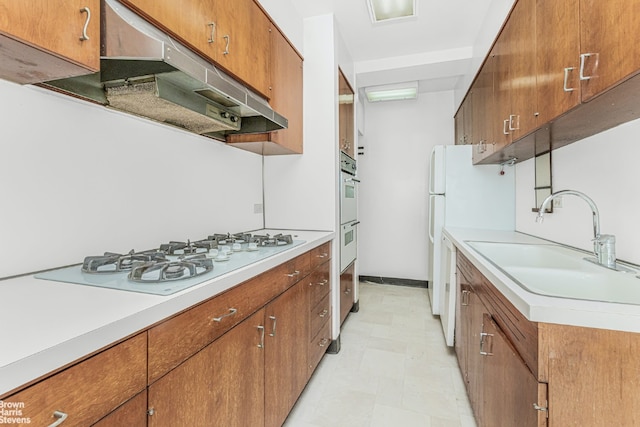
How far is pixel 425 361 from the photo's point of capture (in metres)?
2.22

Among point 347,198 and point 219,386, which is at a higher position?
point 347,198

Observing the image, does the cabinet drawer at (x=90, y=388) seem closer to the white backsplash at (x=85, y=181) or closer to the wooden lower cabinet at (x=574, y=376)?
the white backsplash at (x=85, y=181)

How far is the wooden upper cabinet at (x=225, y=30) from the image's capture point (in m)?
1.15

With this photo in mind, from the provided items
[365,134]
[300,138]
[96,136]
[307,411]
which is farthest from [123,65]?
[365,134]

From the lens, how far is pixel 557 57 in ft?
3.85

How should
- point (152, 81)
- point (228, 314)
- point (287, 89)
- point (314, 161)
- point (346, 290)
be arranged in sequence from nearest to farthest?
point (228, 314) → point (152, 81) → point (287, 89) → point (314, 161) → point (346, 290)

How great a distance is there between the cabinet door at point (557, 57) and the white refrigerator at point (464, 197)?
55.7 inches

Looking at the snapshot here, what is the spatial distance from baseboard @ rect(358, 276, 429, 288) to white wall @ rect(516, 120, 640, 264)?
7.34ft

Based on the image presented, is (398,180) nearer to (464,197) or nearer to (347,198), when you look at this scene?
(464,197)

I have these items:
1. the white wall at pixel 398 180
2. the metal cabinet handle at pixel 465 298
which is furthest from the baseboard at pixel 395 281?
the metal cabinet handle at pixel 465 298

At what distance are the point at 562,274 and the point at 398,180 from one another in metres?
2.95

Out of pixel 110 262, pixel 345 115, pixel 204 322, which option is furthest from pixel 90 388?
pixel 345 115

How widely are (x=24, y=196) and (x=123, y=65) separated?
0.55 meters

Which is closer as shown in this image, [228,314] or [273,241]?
[228,314]
